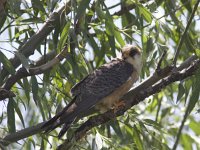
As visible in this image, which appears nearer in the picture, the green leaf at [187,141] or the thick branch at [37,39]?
the thick branch at [37,39]

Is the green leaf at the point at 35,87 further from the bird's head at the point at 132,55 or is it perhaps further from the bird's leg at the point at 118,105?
the bird's head at the point at 132,55

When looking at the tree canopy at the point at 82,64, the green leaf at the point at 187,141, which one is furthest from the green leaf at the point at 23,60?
the green leaf at the point at 187,141

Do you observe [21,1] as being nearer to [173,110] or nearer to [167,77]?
[167,77]

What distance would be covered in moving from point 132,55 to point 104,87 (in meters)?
0.37

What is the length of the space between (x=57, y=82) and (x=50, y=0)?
0.54 m

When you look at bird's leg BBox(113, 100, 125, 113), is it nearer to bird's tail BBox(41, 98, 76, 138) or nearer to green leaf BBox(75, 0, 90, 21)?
bird's tail BBox(41, 98, 76, 138)

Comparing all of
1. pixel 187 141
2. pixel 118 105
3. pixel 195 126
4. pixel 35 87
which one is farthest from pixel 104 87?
pixel 187 141

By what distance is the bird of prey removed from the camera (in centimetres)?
318

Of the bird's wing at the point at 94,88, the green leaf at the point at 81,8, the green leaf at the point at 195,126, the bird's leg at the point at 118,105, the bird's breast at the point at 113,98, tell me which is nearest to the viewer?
the green leaf at the point at 81,8

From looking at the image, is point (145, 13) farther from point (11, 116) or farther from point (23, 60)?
point (11, 116)

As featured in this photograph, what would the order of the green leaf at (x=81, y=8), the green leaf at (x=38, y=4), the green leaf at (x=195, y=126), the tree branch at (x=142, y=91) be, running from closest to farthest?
the tree branch at (x=142, y=91) < the green leaf at (x=81, y=8) < the green leaf at (x=38, y=4) < the green leaf at (x=195, y=126)

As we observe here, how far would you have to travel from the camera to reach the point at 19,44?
3898mm

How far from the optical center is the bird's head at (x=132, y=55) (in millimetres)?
3766

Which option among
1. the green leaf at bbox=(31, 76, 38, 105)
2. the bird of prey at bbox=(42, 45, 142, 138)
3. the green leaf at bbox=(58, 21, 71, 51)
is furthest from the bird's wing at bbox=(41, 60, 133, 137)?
the green leaf at bbox=(58, 21, 71, 51)
